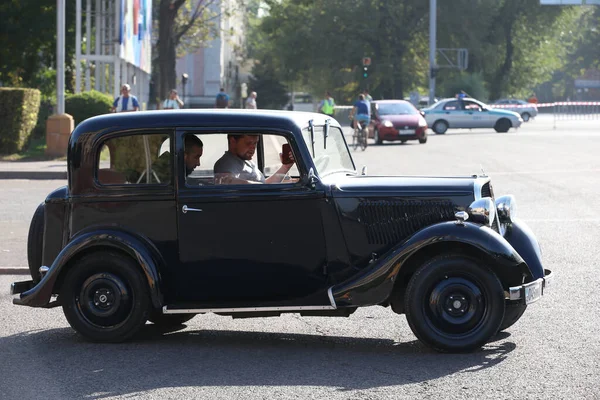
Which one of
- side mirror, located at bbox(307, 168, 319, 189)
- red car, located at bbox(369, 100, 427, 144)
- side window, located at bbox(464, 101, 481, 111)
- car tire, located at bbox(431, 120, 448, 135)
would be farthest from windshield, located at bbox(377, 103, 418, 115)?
side mirror, located at bbox(307, 168, 319, 189)

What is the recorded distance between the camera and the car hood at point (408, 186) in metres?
7.42

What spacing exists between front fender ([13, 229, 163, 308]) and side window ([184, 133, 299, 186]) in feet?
1.82

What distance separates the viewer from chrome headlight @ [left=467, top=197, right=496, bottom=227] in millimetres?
7301

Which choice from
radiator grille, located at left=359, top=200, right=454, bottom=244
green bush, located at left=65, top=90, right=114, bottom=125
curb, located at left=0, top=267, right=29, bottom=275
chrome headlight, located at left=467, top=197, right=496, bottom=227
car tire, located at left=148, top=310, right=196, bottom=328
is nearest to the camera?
chrome headlight, located at left=467, top=197, right=496, bottom=227

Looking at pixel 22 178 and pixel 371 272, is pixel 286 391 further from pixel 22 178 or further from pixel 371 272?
pixel 22 178

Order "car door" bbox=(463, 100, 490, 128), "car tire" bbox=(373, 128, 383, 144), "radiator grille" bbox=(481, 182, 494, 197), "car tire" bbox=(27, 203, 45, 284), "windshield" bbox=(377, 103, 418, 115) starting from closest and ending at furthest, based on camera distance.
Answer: "radiator grille" bbox=(481, 182, 494, 197) < "car tire" bbox=(27, 203, 45, 284) < "car tire" bbox=(373, 128, 383, 144) < "windshield" bbox=(377, 103, 418, 115) < "car door" bbox=(463, 100, 490, 128)

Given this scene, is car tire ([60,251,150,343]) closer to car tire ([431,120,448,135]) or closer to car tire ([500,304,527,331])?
car tire ([500,304,527,331])

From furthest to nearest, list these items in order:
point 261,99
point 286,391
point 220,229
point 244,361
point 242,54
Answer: point 242,54, point 261,99, point 220,229, point 244,361, point 286,391

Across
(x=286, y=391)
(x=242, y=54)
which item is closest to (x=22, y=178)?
(x=286, y=391)

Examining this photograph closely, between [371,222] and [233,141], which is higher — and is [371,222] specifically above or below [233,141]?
below

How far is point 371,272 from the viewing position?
726 cm

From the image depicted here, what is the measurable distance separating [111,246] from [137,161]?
0.63 meters

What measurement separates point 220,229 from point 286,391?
1663mm

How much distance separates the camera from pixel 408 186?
746 centimetres
